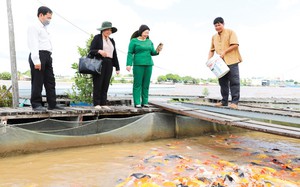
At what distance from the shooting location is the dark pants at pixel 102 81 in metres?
6.36

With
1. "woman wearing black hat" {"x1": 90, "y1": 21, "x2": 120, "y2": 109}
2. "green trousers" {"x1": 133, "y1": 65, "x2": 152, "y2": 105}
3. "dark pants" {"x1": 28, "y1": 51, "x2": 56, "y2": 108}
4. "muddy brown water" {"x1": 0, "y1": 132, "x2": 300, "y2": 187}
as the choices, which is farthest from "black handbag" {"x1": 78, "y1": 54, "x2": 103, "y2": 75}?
"muddy brown water" {"x1": 0, "y1": 132, "x2": 300, "y2": 187}

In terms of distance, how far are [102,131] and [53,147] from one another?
112 cm

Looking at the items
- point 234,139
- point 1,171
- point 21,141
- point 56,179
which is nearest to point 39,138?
point 21,141

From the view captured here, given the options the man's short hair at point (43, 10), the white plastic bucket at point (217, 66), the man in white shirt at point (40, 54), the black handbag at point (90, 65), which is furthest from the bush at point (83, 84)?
the white plastic bucket at point (217, 66)

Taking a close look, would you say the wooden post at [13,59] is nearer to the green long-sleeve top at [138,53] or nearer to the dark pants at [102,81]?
the dark pants at [102,81]

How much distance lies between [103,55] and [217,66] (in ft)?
8.91

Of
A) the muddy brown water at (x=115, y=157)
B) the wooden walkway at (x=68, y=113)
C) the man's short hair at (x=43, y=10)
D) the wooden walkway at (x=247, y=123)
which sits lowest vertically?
the muddy brown water at (x=115, y=157)

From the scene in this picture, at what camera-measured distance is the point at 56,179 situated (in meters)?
4.13

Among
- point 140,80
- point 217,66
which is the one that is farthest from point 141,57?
point 217,66

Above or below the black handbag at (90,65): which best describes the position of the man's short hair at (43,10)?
above

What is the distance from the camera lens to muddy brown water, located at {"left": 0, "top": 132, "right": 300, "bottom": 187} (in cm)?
417

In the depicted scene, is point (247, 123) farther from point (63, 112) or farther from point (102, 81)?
point (63, 112)

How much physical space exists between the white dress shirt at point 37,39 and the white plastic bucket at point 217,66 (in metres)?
3.75

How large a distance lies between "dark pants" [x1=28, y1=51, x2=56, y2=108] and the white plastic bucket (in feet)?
12.0
